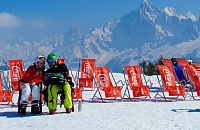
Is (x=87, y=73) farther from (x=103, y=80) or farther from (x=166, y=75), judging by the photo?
(x=166, y=75)

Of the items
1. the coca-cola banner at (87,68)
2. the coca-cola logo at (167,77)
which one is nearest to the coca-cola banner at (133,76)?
the coca-cola logo at (167,77)

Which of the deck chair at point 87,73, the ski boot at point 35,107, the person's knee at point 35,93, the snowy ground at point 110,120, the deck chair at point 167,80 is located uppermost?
the deck chair at point 87,73

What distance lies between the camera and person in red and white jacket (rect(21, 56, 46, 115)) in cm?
722

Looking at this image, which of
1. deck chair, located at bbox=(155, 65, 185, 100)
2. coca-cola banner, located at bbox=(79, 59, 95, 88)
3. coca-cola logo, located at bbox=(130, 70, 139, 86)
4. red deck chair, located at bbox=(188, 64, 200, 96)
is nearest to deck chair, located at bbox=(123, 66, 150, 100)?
coca-cola logo, located at bbox=(130, 70, 139, 86)

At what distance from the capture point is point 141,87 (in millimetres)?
10219

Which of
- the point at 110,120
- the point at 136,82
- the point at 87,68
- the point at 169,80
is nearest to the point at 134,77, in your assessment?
the point at 136,82

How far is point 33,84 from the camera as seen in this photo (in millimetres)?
7316

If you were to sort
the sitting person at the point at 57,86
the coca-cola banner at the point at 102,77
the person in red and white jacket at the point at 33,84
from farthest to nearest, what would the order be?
the coca-cola banner at the point at 102,77
the person in red and white jacket at the point at 33,84
the sitting person at the point at 57,86

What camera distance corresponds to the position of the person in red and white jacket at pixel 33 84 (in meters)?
7.22

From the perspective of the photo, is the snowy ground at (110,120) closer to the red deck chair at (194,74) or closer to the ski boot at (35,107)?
the ski boot at (35,107)

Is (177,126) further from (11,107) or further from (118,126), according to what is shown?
(11,107)

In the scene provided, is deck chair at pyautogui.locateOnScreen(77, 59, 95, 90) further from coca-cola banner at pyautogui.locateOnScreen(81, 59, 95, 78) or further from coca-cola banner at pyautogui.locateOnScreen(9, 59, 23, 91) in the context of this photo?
coca-cola banner at pyautogui.locateOnScreen(9, 59, 23, 91)

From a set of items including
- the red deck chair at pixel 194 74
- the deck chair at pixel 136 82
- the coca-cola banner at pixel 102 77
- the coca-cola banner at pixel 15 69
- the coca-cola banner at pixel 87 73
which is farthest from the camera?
the coca-cola banner at pixel 87 73

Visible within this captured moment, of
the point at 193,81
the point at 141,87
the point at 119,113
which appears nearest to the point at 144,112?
the point at 119,113
